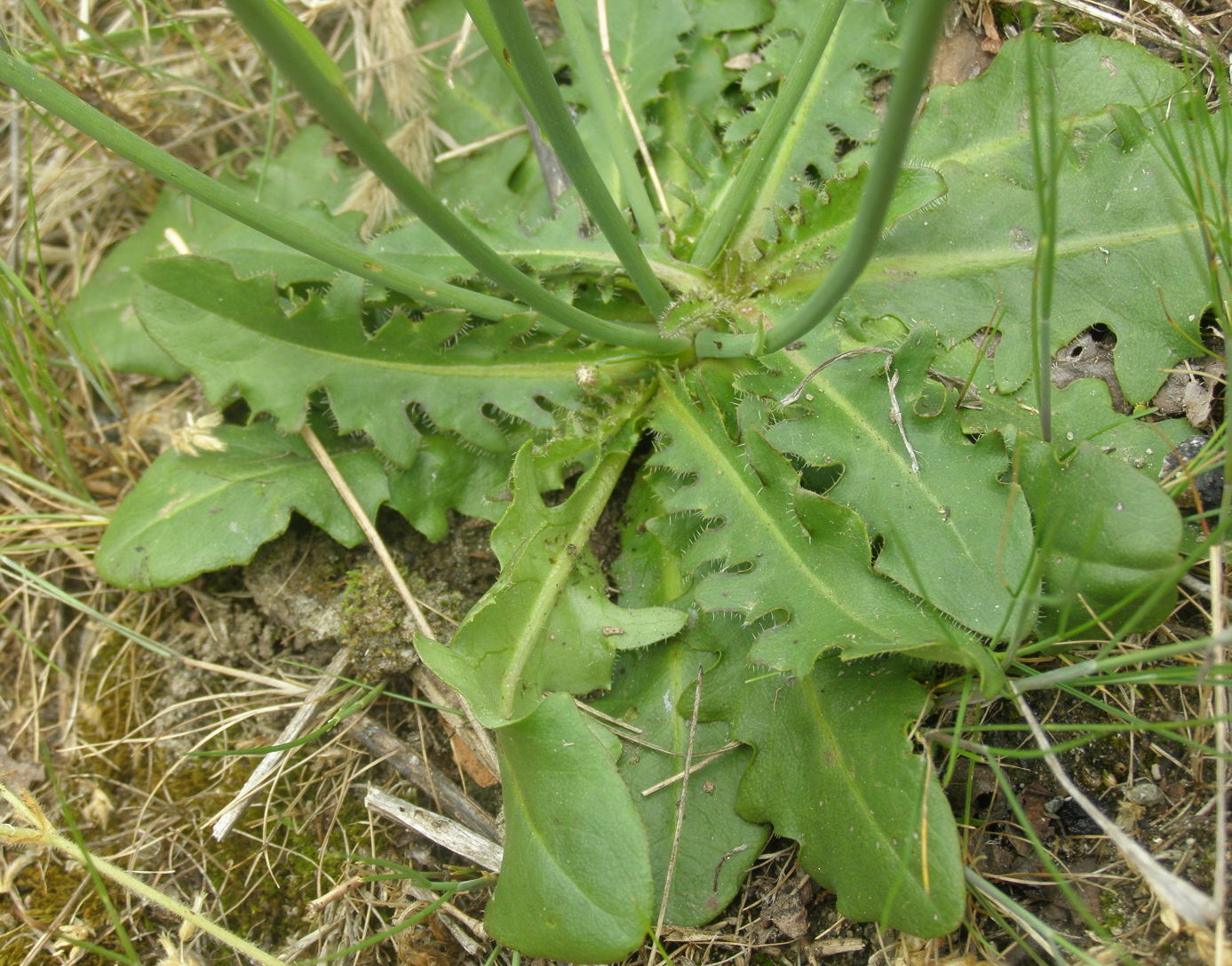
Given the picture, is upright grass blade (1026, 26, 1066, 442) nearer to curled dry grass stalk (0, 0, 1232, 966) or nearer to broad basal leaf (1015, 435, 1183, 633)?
broad basal leaf (1015, 435, 1183, 633)

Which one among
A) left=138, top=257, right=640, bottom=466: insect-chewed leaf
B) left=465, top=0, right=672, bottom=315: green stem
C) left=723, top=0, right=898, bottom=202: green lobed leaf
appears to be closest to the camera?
left=465, top=0, right=672, bottom=315: green stem

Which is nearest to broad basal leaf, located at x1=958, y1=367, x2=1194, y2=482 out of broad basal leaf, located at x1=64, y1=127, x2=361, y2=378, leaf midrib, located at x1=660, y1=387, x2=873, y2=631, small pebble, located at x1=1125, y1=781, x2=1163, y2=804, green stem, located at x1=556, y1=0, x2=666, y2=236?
leaf midrib, located at x1=660, y1=387, x2=873, y2=631

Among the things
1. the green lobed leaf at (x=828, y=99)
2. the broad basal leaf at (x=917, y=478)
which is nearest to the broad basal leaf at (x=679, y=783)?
the broad basal leaf at (x=917, y=478)

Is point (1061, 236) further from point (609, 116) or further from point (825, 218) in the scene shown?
point (609, 116)

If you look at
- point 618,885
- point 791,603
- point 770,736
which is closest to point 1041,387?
point 791,603

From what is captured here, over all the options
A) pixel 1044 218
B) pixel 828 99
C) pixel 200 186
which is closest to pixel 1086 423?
pixel 1044 218

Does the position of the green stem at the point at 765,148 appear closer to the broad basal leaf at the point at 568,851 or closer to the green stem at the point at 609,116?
the green stem at the point at 609,116
